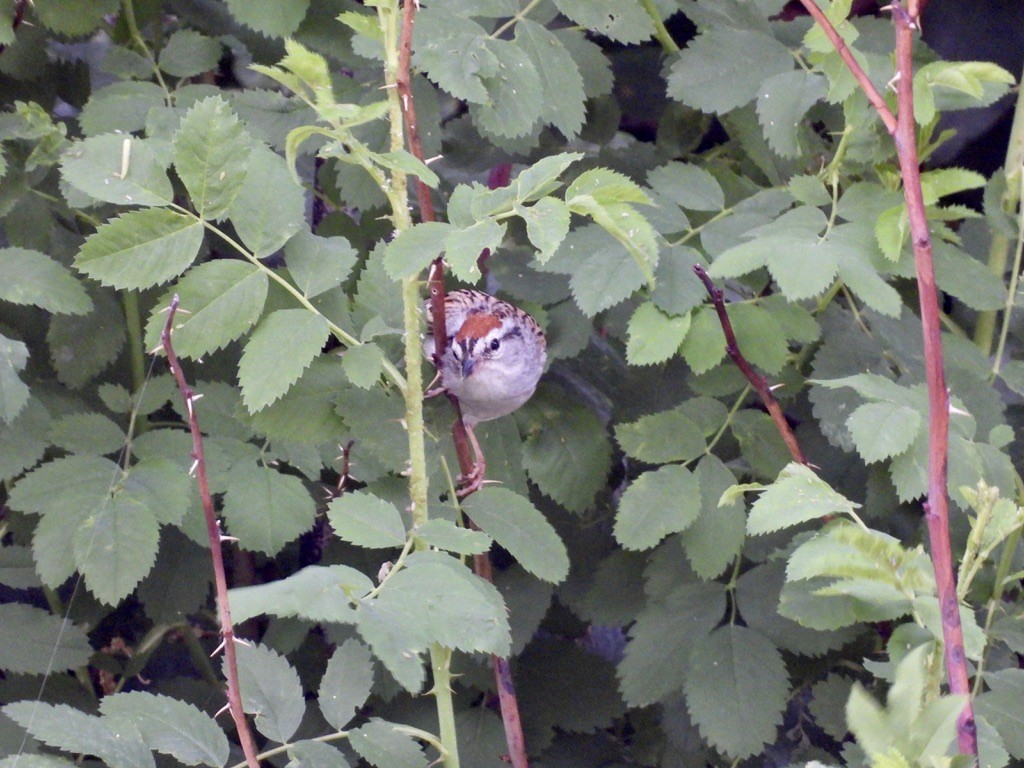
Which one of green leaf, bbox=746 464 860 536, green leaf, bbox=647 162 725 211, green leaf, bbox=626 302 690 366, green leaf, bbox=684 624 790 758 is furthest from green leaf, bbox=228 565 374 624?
green leaf, bbox=647 162 725 211

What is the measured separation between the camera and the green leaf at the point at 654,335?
4.25 feet

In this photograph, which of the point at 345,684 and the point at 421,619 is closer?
the point at 421,619

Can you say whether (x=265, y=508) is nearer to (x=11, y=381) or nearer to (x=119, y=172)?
(x=11, y=381)

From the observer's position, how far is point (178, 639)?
5.61ft

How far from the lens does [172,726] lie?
924mm

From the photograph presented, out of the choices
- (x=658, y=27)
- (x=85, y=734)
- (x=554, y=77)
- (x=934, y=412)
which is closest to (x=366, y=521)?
(x=85, y=734)

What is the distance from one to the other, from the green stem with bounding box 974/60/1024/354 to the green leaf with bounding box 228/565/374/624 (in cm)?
114

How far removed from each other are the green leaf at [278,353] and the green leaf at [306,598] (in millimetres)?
234

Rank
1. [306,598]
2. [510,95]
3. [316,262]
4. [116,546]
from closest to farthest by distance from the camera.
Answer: [306,598]
[316,262]
[116,546]
[510,95]

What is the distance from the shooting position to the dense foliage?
97 cm

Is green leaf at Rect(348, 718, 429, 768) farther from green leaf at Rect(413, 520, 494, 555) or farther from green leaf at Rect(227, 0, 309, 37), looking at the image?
green leaf at Rect(227, 0, 309, 37)

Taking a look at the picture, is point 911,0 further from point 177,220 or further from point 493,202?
point 177,220

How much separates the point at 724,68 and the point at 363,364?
820mm

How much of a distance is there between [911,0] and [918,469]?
1.81 ft
